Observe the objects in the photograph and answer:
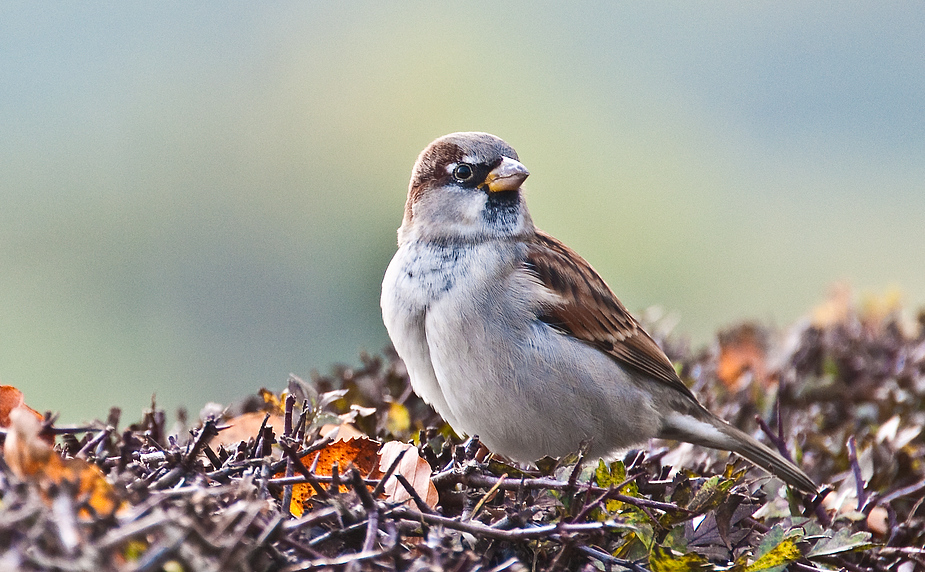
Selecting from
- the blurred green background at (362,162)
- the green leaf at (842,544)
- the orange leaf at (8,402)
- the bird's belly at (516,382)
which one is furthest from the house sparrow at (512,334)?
the blurred green background at (362,162)

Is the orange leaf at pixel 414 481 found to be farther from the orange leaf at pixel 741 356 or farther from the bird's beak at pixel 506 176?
the orange leaf at pixel 741 356

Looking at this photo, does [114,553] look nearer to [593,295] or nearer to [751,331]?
[593,295]

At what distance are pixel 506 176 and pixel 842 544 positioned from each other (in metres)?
1.47

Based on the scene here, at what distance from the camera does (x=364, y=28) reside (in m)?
11.8

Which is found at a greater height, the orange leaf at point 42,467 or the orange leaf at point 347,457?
the orange leaf at point 42,467

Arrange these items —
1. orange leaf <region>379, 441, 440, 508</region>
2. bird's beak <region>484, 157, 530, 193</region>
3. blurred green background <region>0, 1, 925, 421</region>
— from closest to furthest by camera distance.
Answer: orange leaf <region>379, 441, 440, 508</region>
bird's beak <region>484, 157, 530, 193</region>
blurred green background <region>0, 1, 925, 421</region>

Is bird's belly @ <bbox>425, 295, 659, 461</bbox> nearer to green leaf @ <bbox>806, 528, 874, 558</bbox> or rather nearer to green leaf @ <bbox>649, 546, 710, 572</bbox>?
green leaf @ <bbox>806, 528, 874, 558</bbox>

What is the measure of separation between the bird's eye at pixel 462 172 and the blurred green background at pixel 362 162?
3396 millimetres

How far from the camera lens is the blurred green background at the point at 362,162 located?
678 centimetres

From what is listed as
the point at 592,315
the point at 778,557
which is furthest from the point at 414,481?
the point at 592,315

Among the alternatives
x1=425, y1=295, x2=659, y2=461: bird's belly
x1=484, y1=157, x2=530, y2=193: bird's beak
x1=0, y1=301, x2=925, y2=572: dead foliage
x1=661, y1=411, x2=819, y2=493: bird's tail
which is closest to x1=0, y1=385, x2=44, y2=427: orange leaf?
x1=0, y1=301, x2=925, y2=572: dead foliage

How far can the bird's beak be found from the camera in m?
2.76

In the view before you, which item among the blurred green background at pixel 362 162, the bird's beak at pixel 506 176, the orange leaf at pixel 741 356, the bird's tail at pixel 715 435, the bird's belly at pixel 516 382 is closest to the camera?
the bird's belly at pixel 516 382

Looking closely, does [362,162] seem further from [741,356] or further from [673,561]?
[673,561]
